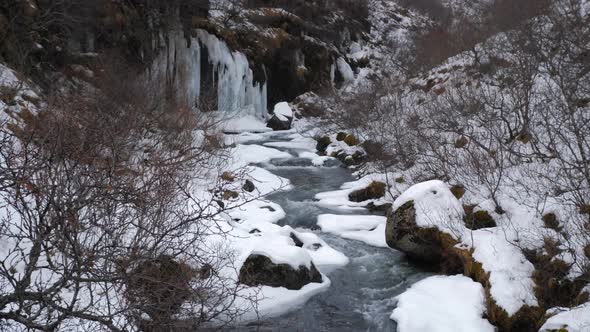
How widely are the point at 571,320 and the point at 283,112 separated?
23451 millimetres

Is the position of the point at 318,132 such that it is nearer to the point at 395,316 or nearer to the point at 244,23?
the point at 244,23

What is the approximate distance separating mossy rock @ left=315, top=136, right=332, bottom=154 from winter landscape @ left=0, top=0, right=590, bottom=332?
8.4 inches

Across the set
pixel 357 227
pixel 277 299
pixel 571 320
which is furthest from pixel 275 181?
pixel 571 320

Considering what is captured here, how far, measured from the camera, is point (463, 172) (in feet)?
34.3

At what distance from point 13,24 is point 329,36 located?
2647 cm

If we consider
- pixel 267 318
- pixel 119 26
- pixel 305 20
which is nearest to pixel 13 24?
pixel 119 26

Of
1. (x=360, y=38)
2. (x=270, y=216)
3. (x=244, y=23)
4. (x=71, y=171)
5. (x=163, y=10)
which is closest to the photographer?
(x=71, y=171)

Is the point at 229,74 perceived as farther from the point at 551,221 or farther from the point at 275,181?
the point at 551,221

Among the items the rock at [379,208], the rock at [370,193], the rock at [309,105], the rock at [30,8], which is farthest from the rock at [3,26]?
the rock at [309,105]

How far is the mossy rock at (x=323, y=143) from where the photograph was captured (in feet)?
72.6

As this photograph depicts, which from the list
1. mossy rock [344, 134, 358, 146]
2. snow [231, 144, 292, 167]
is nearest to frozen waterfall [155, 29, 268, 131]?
snow [231, 144, 292, 167]

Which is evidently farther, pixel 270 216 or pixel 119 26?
pixel 119 26

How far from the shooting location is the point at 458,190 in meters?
10.6

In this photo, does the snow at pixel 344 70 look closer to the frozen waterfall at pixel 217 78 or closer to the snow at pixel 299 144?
the frozen waterfall at pixel 217 78
